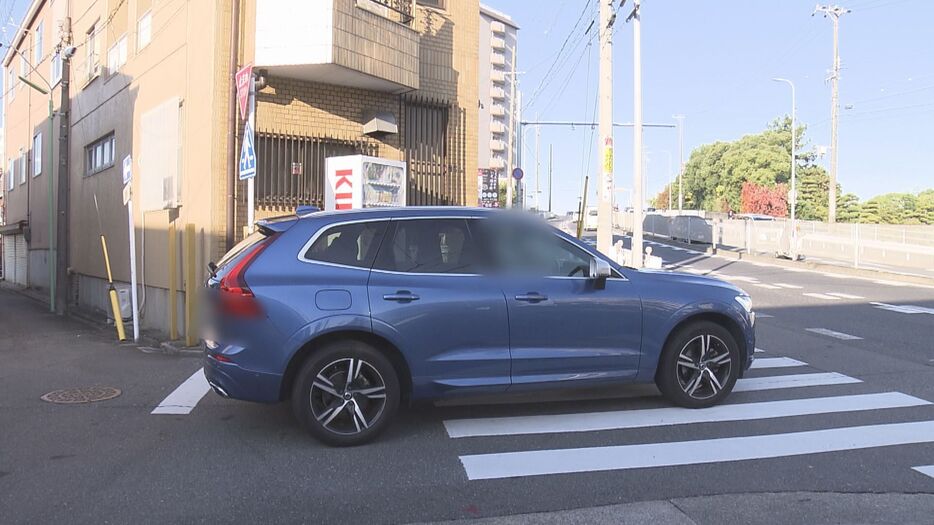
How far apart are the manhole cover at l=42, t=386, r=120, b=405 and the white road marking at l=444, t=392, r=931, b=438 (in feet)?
11.8

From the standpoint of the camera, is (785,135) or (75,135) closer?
(75,135)

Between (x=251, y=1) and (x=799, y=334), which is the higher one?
(x=251, y=1)

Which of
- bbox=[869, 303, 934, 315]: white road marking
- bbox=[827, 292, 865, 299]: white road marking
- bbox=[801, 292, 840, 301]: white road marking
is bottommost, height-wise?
bbox=[869, 303, 934, 315]: white road marking

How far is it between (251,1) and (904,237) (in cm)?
2462

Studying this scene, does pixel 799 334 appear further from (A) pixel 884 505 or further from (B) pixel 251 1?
(B) pixel 251 1

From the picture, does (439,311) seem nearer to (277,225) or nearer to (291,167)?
(277,225)

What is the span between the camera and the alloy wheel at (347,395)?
5.05 metres

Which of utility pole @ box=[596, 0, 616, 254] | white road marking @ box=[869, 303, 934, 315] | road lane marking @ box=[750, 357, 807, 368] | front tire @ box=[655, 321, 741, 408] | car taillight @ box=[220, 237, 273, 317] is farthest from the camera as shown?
utility pole @ box=[596, 0, 616, 254]

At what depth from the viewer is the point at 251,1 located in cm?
1143

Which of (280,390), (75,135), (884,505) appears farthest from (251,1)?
(75,135)

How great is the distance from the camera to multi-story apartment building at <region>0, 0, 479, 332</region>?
36.6 feet

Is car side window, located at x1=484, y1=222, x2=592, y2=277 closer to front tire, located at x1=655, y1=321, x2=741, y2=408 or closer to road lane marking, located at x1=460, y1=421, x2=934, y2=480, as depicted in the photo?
front tire, located at x1=655, y1=321, x2=741, y2=408

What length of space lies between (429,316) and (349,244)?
830 millimetres

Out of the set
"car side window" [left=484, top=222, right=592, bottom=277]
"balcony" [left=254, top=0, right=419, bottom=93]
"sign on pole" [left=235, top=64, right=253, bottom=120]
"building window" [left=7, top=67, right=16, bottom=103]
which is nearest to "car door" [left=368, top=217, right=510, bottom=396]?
"car side window" [left=484, top=222, right=592, bottom=277]
